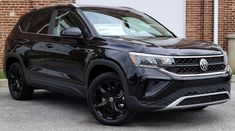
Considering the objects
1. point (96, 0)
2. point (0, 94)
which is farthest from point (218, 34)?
point (0, 94)

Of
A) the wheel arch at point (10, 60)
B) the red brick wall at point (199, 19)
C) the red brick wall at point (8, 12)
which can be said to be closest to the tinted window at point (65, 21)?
the wheel arch at point (10, 60)

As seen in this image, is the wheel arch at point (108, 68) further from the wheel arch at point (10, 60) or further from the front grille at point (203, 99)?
the wheel arch at point (10, 60)

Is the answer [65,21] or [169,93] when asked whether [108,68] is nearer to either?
[169,93]

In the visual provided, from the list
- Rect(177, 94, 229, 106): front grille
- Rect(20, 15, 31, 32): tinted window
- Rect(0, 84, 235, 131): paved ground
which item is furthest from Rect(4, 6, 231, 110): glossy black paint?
Rect(0, 84, 235, 131): paved ground

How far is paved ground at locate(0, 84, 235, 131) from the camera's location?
7047 millimetres

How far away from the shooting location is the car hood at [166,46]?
672cm

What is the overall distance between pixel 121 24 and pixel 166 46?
1.23m

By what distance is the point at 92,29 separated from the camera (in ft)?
24.7

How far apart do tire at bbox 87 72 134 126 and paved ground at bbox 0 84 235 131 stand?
13 cm

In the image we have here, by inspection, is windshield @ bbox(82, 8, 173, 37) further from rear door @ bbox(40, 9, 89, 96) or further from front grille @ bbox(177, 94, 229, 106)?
front grille @ bbox(177, 94, 229, 106)

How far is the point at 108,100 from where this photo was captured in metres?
7.15

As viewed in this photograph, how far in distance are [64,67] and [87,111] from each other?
0.85m

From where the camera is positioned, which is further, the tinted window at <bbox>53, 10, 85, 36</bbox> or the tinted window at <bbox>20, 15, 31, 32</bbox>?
the tinted window at <bbox>20, 15, 31, 32</bbox>

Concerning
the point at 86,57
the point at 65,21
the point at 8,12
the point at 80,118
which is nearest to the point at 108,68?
the point at 86,57
